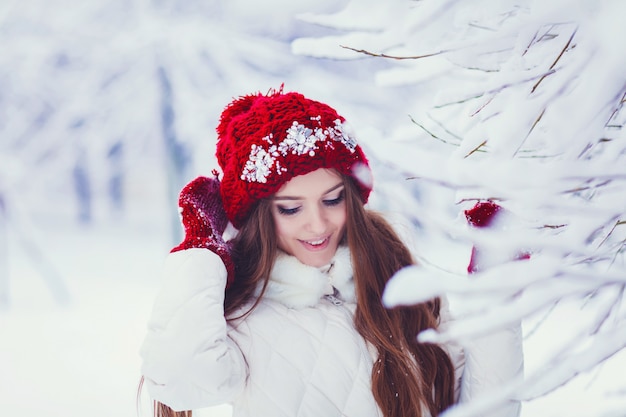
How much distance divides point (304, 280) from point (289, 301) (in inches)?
2.7

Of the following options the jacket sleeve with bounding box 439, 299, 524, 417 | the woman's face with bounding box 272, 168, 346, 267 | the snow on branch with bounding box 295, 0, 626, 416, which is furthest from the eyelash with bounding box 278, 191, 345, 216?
the snow on branch with bounding box 295, 0, 626, 416

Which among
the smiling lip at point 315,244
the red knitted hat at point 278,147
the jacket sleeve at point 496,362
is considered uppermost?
the red knitted hat at point 278,147

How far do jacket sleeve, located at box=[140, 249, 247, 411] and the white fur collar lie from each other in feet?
0.62

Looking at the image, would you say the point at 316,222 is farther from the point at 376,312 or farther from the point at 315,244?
the point at 376,312

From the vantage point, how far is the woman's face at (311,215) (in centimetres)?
124

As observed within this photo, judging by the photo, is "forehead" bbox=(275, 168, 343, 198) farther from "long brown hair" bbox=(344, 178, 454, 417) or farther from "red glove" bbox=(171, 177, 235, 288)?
"red glove" bbox=(171, 177, 235, 288)

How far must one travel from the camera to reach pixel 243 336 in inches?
50.2

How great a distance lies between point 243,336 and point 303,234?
29cm

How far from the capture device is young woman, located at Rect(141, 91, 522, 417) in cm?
112

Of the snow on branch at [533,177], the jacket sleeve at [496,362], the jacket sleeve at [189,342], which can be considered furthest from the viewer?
the jacket sleeve at [496,362]

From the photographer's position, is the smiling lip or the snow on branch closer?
the snow on branch

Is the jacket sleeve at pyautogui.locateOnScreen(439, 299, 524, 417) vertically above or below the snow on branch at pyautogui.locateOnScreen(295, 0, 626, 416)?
below

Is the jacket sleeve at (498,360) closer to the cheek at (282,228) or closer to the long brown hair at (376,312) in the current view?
the long brown hair at (376,312)

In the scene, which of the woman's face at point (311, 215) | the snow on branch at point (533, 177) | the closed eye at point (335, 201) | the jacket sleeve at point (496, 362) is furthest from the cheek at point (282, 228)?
the snow on branch at point (533, 177)
